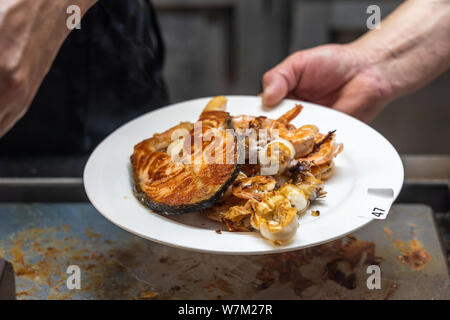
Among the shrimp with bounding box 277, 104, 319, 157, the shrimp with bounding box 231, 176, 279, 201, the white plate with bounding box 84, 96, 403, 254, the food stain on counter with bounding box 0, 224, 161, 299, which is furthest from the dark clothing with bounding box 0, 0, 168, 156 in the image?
the shrimp with bounding box 231, 176, 279, 201

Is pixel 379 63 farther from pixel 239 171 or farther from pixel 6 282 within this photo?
pixel 6 282

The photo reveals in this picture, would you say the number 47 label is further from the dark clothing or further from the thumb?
the dark clothing

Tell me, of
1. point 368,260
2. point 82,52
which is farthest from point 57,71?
point 368,260

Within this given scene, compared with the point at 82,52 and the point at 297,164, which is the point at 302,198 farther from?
the point at 82,52

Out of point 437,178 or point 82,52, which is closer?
point 437,178

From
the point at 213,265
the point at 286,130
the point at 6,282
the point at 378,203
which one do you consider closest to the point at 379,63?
the point at 286,130
